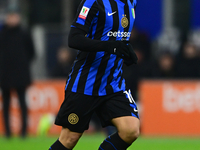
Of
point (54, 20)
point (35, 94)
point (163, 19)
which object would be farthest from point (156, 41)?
point (35, 94)

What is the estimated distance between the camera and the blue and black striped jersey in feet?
14.4

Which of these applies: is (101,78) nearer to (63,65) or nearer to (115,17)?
(115,17)

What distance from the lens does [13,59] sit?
8.64 meters

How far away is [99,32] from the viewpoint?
443 centimetres

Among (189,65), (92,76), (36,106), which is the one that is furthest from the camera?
(189,65)

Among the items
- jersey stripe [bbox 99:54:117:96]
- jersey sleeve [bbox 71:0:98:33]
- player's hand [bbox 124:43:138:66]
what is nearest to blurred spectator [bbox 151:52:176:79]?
player's hand [bbox 124:43:138:66]

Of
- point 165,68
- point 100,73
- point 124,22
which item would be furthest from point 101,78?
point 165,68

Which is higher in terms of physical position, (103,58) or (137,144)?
(103,58)

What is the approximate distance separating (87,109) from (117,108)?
0.27 meters

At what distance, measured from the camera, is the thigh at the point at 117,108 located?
4371 millimetres

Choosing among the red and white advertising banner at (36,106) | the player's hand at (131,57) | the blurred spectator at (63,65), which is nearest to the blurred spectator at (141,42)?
the blurred spectator at (63,65)

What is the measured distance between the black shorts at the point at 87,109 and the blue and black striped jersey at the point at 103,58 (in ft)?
0.19

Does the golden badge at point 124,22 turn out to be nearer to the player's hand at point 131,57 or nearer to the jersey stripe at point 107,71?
the player's hand at point 131,57

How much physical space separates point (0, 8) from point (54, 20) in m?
1.49
